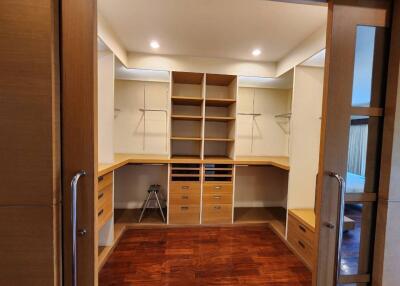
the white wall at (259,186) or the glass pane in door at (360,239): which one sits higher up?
the glass pane in door at (360,239)

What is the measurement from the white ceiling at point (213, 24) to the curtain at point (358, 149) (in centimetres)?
129

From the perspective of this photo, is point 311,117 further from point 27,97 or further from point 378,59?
point 27,97

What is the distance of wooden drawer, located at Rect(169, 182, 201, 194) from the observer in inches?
112

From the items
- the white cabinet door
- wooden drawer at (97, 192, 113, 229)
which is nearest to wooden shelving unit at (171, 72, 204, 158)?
the white cabinet door

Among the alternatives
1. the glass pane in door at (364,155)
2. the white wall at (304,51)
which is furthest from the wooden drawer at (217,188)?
the glass pane in door at (364,155)

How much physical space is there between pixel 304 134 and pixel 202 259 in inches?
78.3

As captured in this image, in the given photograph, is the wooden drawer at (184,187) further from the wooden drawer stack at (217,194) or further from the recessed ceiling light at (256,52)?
the recessed ceiling light at (256,52)

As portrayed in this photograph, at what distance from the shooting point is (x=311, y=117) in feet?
8.45

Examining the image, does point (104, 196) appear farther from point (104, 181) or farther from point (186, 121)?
point (186, 121)

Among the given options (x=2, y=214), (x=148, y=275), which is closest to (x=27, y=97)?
(x=2, y=214)

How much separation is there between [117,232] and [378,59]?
119 inches

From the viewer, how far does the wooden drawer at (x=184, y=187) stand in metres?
2.86

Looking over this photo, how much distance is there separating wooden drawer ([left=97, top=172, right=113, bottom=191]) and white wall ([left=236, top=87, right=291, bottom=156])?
2169mm

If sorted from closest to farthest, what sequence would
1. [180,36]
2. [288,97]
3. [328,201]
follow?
[328,201]
[180,36]
[288,97]
